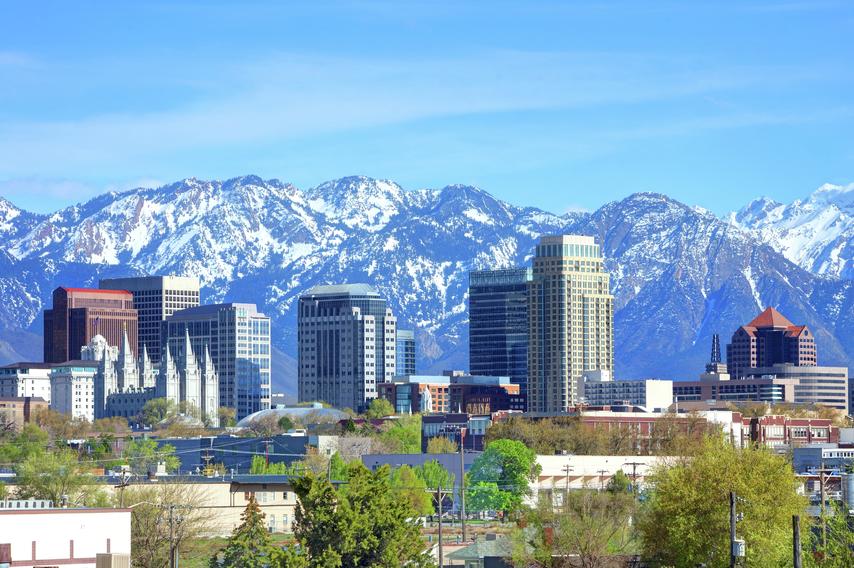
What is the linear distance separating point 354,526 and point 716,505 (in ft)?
78.8

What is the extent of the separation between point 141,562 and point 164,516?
16.1 m

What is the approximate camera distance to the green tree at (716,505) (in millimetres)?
129625

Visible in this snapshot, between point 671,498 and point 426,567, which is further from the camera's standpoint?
point 671,498

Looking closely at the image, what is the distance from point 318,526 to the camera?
122 meters

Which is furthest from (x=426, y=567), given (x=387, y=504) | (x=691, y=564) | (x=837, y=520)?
(x=837, y=520)

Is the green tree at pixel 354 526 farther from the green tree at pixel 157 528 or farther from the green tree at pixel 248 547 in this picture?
the green tree at pixel 248 547

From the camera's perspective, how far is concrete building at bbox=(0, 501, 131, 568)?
11588cm

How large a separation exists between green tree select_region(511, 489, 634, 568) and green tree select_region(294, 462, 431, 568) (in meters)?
20.8

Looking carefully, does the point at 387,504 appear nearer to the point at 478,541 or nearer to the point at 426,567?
the point at 426,567

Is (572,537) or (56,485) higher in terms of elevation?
(56,485)

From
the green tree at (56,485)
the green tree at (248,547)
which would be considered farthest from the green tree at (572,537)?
the green tree at (56,485)

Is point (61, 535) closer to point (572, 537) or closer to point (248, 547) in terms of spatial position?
point (248, 547)

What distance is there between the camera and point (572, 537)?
5728 inches

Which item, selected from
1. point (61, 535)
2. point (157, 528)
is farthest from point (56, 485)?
point (61, 535)
